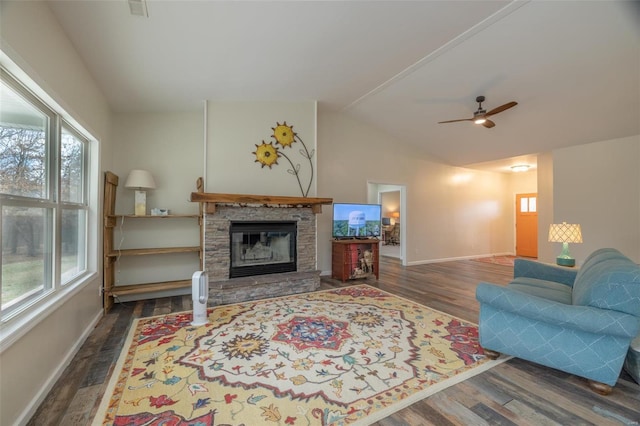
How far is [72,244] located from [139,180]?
1.16 m

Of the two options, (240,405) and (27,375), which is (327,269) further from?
(27,375)

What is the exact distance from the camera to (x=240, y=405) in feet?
5.59

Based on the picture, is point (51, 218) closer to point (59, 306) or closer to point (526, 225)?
point (59, 306)

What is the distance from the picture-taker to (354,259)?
494cm

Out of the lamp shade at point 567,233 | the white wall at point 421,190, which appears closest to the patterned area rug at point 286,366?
the lamp shade at point 567,233

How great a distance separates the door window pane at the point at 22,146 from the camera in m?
1.63

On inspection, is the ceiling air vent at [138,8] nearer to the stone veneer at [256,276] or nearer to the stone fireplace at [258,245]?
the stone fireplace at [258,245]

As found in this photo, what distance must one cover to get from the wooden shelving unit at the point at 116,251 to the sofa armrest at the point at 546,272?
413cm

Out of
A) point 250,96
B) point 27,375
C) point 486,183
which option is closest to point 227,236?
point 250,96

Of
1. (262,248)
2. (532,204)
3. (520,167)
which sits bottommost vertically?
(262,248)

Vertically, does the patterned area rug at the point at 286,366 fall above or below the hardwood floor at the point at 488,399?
above

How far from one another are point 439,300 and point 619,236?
370 centimetres

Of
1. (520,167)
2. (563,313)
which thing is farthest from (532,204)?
(563,313)

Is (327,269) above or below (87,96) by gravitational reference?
below
